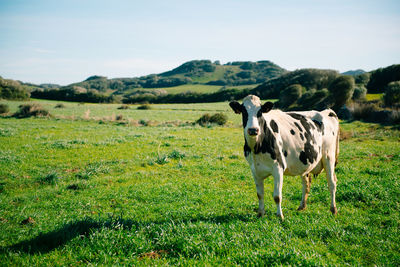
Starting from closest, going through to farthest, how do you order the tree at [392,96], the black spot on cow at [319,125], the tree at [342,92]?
the black spot on cow at [319,125], the tree at [392,96], the tree at [342,92]

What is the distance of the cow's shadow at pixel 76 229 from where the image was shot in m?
4.96

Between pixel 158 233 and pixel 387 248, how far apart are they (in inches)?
190

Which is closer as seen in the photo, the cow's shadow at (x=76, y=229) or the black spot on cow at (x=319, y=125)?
the cow's shadow at (x=76, y=229)

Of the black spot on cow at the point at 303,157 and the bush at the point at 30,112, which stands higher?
the bush at the point at 30,112

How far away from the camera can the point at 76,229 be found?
5.48 meters

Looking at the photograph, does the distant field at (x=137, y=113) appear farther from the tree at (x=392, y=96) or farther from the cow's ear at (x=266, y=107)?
the cow's ear at (x=266, y=107)

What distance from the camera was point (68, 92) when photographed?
106 m

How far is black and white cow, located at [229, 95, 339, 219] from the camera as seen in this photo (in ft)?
19.0

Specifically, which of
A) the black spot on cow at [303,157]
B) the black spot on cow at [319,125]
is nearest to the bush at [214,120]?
the black spot on cow at [319,125]

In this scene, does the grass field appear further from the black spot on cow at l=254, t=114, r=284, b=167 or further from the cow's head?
the cow's head

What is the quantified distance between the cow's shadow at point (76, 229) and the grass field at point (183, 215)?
29 mm

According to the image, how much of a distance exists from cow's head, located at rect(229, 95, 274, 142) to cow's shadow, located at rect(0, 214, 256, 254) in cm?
229

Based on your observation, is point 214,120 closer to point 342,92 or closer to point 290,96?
point 342,92

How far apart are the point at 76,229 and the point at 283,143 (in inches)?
221
